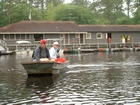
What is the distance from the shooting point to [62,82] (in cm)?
1633

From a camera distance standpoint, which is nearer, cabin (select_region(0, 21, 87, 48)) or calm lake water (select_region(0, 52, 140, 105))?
calm lake water (select_region(0, 52, 140, 105))

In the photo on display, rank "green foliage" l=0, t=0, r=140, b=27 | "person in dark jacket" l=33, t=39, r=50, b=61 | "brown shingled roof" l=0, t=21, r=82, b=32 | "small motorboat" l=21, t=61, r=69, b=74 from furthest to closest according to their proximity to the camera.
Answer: "green foliage" l=0, t=0, r=140, b=27 < "brown shingled roof" l=0, t=21, r=82, b=32 < "person in dark jacket" l=33, t=39, r=50, b=61 < "small motorboat" l=21, t=61, r=69, b=74

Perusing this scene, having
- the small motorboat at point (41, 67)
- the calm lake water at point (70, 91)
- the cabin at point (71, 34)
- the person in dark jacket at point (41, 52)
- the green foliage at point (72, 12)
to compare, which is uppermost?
the green foliage at point (72, 12)

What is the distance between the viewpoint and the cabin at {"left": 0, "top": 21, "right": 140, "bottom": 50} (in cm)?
5122

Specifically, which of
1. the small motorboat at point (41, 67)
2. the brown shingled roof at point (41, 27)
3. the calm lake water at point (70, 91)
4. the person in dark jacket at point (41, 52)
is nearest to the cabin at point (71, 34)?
the brown shingled roof at point (41, 27)

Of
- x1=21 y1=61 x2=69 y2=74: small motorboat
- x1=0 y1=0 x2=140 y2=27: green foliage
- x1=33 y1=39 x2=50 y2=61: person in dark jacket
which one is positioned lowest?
x1=21 y1=61 x2=69 y2=74: small motorboat

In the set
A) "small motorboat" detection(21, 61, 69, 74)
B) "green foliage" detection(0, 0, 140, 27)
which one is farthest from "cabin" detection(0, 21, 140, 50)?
"small motorboat" detection(21, 61, 69, 74)

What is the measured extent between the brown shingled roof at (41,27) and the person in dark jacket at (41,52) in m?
33.6

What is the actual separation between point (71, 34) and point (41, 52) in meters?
36.5

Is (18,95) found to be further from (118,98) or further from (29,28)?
(29,28)

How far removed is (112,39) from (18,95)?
45305 millimetres

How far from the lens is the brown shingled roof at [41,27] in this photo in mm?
→ 52000

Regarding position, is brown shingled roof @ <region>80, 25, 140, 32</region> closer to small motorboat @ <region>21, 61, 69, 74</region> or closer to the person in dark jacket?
small motorboat @ <region>21, 61, 69, 74</region>

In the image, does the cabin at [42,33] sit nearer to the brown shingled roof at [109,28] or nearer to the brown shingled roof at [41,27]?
the brown shingled roof at [41,27]
